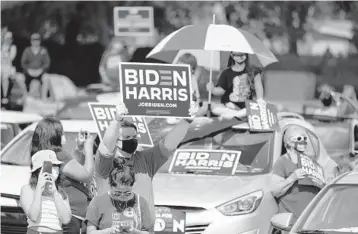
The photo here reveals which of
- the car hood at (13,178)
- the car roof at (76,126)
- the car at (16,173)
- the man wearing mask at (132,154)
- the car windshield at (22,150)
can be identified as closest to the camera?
the man wearing mask at (132,154)

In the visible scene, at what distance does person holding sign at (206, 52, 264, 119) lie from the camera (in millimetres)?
13359

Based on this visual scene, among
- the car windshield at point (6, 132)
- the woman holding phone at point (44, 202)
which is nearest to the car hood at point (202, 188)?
the woman holding phone at point (44, 202)

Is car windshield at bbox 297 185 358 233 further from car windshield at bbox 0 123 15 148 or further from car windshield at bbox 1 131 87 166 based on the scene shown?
car windshield at bbox 0 123 15 148

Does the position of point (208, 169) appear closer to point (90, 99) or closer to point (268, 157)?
point (268, 157)

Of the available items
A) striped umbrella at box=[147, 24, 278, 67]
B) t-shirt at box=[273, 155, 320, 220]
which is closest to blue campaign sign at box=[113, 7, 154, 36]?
striped umbrella at box=[147, 24, 278, 67]

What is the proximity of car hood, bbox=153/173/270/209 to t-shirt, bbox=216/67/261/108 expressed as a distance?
1.77 m

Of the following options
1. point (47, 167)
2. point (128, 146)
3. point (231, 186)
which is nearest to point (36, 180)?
point (47, 167)

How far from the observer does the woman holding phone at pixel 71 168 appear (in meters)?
9.02

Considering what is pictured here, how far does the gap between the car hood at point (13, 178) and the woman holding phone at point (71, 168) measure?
1951mm

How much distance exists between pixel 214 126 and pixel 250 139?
40 centimetres

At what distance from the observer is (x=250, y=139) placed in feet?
40.9

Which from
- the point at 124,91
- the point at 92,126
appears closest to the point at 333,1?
the point at 92,126

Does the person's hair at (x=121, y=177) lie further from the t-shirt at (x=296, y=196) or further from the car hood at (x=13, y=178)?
the car hood at (x=13, y=178)

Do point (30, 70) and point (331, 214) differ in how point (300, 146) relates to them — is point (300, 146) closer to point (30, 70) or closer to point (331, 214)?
point (331, 214)
